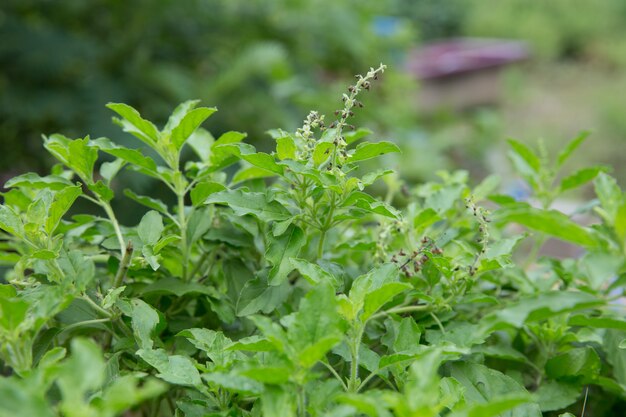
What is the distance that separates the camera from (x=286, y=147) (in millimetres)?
703

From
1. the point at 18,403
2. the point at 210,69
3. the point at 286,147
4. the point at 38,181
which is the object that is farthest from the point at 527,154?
the point at 210,69

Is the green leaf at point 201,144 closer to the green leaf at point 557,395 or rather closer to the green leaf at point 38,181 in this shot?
the green leaf at point 38,181

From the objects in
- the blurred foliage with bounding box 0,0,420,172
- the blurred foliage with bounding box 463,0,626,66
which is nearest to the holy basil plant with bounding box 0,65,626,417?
the blurred foliage with bounding box 0,0,420,172

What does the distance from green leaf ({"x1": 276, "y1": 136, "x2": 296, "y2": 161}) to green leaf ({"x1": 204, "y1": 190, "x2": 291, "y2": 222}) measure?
1.8 inches

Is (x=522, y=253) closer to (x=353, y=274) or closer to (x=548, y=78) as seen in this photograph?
(x=353, y=274)

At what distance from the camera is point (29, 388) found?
47cm

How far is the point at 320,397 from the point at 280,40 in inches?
117

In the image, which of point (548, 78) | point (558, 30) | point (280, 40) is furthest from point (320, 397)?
point (558, 30)

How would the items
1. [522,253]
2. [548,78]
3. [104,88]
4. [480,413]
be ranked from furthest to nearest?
[548,78] < [522,253] < [104,88] < [480,413]

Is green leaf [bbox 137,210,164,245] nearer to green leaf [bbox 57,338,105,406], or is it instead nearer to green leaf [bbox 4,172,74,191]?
green leaf [bbox 4,172,74,191]

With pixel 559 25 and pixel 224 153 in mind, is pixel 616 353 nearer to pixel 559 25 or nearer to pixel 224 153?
pixel 224 153

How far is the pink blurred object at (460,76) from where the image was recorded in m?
5.68

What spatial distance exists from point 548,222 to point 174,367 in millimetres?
338

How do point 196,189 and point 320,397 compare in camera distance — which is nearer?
point 320,397
